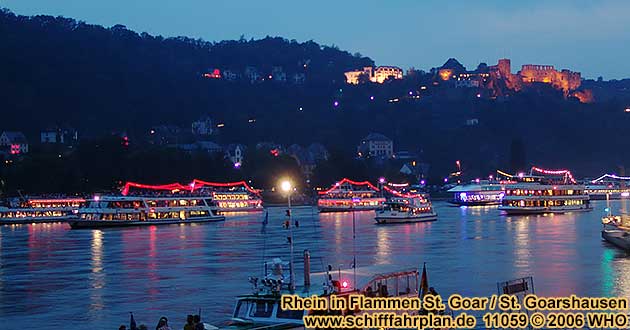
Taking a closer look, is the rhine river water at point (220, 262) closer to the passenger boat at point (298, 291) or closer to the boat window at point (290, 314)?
the passenger boat at point (298, 291)

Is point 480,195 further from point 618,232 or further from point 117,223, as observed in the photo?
point 618,232

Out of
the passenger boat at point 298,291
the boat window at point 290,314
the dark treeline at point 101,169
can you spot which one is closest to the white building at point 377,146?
the dark treeline at point 101,169

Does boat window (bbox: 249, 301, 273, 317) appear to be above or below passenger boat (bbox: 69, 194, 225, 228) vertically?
below

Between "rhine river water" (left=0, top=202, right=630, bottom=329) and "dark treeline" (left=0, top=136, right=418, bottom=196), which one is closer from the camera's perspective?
"rhine river water" (left=0, top=202, right=630, bottom=329)

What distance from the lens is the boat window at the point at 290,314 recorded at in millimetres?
19969

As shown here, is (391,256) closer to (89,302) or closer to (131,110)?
(89,302)

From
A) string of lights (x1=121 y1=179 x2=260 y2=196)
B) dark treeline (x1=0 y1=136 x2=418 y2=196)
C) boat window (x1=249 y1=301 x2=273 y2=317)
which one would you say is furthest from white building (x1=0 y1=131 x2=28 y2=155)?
boat window (x1=249 y1=301 x2=273 y2=317)

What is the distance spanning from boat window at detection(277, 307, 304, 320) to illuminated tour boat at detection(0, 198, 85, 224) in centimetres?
7217

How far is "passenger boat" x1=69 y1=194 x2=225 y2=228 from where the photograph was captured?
267ft

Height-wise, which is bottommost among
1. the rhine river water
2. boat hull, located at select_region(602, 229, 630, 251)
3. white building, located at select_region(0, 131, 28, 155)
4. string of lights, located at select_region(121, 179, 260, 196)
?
the rhine river water

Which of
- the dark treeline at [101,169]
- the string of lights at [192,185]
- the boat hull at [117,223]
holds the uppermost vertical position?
the dark treeline at [101,169]

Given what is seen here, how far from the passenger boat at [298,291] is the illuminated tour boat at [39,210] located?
229 ft

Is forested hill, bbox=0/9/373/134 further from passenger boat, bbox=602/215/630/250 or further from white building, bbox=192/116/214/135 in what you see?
passenger boat, bbox=602/215/630/250

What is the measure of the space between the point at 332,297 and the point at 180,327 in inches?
373
